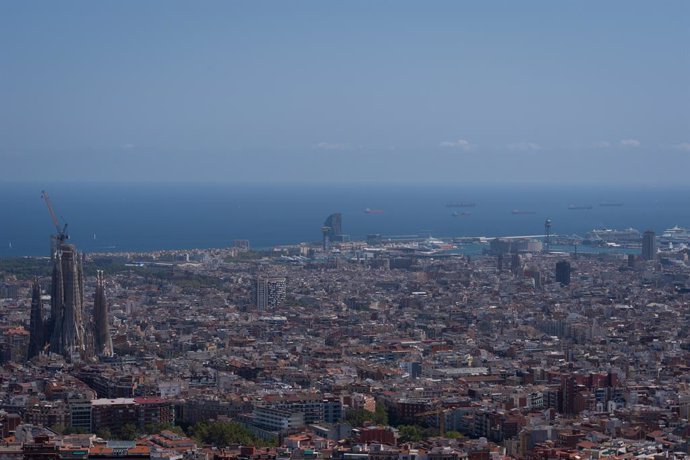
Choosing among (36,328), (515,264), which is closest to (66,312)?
(36,328)

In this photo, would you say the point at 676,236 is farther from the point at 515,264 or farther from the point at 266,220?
the point at 266,220

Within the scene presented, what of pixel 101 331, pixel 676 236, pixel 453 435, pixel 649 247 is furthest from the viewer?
pixel 676 236

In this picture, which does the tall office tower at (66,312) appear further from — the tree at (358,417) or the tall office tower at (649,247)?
the tall office tower at (649,247)

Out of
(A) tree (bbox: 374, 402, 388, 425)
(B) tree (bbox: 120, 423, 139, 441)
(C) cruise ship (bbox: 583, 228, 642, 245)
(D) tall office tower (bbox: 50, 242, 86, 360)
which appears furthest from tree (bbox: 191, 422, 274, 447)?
(C) cruise ship (bbox: 583, 228, 642, 245)

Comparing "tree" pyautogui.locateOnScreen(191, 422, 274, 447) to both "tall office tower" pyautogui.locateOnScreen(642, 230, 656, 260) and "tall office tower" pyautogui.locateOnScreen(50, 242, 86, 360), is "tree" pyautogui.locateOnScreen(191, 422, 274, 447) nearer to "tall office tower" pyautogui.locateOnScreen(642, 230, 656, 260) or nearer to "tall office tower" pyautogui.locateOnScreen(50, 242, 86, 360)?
"tall office tower" pyautogui.locateOnScreen(50, 242, 86, 360)

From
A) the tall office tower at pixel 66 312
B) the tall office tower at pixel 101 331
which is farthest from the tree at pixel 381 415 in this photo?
the tall office tower at pixel 101 331
